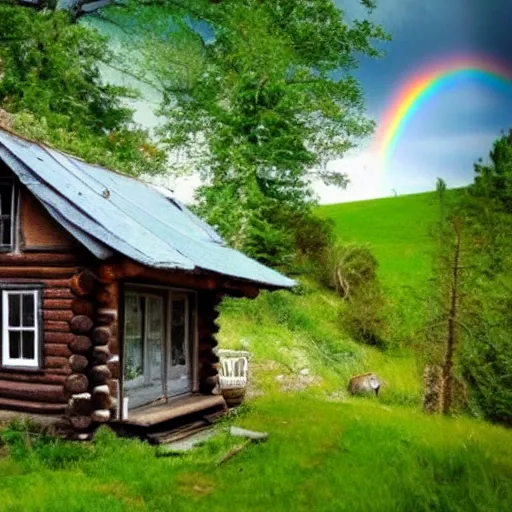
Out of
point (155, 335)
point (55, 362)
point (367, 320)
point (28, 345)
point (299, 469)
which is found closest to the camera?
point (299, 469)

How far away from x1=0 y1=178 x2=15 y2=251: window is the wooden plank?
3.55m

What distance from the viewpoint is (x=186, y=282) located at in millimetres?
12242

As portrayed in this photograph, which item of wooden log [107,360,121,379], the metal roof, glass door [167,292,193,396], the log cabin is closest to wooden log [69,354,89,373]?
the log cabin

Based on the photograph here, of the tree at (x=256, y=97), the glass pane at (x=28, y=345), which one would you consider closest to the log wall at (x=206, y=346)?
the glass pane at (x=28, y=345)

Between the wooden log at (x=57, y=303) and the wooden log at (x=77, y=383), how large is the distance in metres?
1.08

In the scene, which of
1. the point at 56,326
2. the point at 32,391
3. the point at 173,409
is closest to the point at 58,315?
the point at 56,326

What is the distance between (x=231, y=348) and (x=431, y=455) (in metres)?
12.0

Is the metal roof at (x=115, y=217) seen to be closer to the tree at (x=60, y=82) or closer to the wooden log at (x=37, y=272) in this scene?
the wooden log at (x=37, y=272)

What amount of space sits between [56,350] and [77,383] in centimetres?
69

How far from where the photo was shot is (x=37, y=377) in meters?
11.0

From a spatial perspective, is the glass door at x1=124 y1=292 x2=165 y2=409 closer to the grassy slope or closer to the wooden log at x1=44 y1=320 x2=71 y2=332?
the wooden log at x1=44 y1=320 x2=71 y2=332

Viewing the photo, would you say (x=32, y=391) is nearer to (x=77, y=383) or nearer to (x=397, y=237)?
(x=77, y=383)

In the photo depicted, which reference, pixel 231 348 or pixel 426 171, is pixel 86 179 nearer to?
pixel 426 171

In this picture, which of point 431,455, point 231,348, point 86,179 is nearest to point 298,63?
point 231,348
